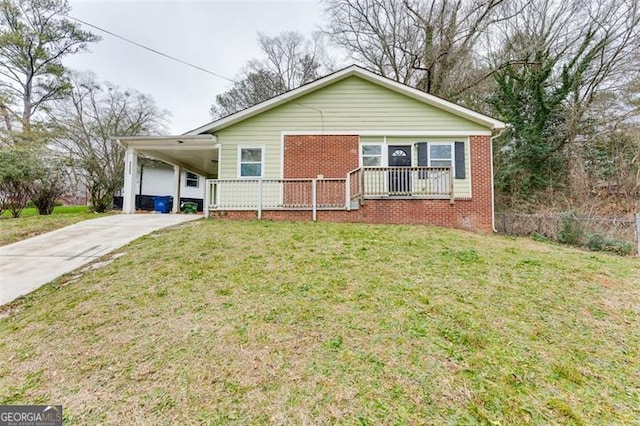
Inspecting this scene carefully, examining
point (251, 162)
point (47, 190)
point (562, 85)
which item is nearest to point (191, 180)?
point (47, 190)

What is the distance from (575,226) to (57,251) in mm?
13268

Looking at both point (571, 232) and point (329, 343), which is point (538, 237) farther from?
point (329, 343)

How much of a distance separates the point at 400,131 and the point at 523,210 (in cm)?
683

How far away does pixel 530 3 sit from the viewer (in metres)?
14.8

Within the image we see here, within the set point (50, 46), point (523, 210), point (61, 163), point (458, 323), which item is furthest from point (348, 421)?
point (50, 46)

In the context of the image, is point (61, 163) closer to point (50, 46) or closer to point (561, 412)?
point (50, 46)

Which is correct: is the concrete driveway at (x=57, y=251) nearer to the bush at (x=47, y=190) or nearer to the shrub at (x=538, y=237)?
the bush at (x=47, y=190)

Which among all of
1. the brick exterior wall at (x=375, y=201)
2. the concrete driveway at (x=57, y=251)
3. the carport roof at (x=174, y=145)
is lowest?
the concrete driveway at (x=57, y=251)

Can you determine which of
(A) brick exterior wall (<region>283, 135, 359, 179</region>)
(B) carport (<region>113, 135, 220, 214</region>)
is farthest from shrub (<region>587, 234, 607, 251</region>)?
(B) carport (<region>113, 135, 220, 214</region>)

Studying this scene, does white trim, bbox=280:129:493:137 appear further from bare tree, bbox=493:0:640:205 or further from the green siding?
bare tree, bbox=493:0:640:205

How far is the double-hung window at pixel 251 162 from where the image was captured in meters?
10.1

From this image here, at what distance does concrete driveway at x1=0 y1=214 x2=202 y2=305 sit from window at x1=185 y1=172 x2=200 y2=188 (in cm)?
1285

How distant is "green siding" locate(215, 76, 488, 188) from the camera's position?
1001cm

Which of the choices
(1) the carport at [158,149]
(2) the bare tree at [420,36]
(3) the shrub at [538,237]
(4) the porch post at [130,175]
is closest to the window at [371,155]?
(1) the carport at [158,149]
